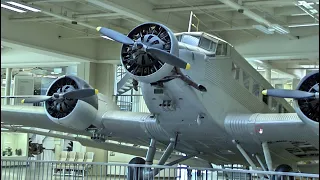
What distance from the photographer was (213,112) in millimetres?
9883

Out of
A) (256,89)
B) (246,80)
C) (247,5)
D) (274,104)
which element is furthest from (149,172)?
(247,5)

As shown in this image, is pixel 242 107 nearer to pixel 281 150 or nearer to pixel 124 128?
pixel 281 150

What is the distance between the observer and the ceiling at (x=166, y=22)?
14.4 metres

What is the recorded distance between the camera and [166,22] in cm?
1642

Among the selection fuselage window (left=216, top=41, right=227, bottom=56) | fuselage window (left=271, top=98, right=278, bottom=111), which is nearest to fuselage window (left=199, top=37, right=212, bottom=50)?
fuselage window (left=216, top=41, right=227, bottom=56)

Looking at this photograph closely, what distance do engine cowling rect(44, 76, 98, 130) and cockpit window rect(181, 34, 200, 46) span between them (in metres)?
2.55

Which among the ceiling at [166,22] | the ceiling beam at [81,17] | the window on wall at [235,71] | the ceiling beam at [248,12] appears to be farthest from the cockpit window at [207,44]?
the ceiling beam at [81,17]

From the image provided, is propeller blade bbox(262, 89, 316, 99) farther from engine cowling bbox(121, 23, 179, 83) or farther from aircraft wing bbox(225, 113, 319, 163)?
engine cowling bbox(121, 23, 179, 83)

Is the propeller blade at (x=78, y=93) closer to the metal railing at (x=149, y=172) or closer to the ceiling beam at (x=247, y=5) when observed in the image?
the metal railing at (x=149, y=172)

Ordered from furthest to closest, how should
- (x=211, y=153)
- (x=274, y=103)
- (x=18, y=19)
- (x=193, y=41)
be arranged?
1. (x=18, y=19)
2. (x=274, y=103)
3. (x=211, y=153)
4. (x=193, y=41)

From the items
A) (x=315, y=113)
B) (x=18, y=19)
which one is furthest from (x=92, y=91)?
(x=18, y=19)

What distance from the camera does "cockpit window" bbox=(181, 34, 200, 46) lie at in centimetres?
1005

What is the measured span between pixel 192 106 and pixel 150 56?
164 cm

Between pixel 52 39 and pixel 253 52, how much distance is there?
26.9ft
